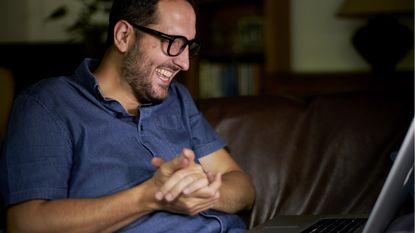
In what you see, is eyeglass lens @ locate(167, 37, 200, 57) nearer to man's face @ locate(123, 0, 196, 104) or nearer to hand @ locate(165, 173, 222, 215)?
man's face @ locate(123, 0, 196, 104)

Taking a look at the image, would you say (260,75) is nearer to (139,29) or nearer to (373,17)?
(373,17)

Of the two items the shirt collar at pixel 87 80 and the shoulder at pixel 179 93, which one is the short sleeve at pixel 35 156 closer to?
the shirt collar at pixel 87 80

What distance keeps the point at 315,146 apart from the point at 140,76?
1.85ft

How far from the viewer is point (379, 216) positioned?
3.76ft

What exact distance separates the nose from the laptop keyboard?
49cm

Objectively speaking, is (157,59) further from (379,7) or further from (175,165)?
(379,7)

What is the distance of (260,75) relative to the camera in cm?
377

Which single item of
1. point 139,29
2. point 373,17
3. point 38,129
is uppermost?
point 139,29

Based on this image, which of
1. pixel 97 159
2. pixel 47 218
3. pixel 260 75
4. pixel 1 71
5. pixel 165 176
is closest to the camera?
pixel 165 176

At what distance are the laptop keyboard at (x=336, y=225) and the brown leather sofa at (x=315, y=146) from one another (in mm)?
252

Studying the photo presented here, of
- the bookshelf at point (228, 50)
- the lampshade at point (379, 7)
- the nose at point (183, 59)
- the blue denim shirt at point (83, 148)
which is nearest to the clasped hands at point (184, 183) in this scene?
the blue denim shirt at point (83, 148)

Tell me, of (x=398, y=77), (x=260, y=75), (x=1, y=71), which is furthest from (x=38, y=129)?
(x=1, y=71)

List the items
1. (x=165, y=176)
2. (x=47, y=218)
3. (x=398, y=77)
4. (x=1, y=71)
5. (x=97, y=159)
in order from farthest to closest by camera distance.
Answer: (x=1, y=71), (x=398, y=77), (x=97, y=159), (x=47, y=218), (x=165, y=176)

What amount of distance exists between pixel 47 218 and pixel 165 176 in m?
0.28
